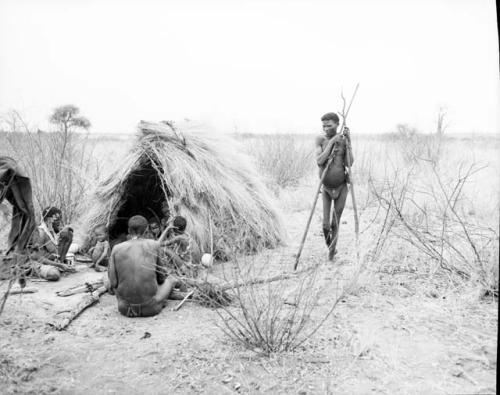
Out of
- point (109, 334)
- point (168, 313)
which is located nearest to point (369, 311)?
point (168, 313)

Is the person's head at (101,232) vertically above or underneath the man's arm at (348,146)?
underneath

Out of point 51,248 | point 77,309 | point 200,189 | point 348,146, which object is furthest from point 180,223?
point 348,146

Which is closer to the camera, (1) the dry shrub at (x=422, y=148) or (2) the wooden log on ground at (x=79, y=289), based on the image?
(2) the wooden log on ground at (x=79, y=289)

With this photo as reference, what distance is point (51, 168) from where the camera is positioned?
6.53 metres

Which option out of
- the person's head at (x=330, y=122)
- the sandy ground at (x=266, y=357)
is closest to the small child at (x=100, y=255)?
the sandy ground at (x=266, y=357)

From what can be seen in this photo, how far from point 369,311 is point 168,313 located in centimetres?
171

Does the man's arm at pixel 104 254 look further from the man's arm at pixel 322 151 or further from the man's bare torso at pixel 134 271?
the man's arm at pixel 322 151

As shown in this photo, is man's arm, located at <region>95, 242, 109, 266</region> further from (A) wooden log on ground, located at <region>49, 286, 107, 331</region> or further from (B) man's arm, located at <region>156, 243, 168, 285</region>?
(B) man's arm, located at <region>156, 243, 168, 285</region>

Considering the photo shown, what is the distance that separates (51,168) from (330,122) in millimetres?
4040

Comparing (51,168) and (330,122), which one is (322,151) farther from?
(51,168)

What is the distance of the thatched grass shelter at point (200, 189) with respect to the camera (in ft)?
17.5

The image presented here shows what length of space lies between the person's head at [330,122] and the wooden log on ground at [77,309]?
2878 mm

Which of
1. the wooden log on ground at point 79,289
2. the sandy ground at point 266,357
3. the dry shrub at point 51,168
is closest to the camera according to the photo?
the sandy ground at point 266,357

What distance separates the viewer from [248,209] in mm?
5695
